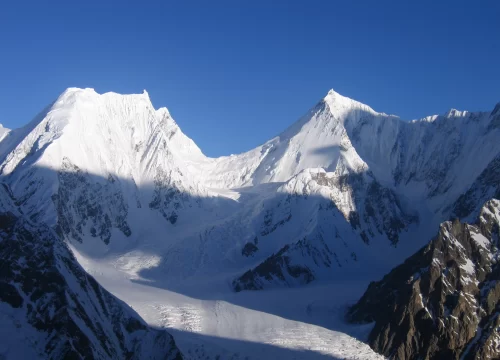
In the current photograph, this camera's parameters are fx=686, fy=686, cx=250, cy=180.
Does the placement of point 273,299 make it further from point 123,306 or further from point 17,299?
point 17,299

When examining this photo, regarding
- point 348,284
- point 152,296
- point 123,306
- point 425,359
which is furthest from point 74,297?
point 348,284

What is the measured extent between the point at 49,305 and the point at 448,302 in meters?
80.6

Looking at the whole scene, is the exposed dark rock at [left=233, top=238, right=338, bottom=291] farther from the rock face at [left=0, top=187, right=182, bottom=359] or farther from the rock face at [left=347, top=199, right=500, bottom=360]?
the rock face at [left=0, top=187, right=182, bottom=359]

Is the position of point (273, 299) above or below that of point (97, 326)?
above

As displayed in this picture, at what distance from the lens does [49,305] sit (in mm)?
62969

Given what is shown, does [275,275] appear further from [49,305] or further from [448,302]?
[49,305]

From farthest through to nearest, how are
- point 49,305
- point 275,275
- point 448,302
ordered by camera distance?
point 275,275
point 448,302
point 49,305

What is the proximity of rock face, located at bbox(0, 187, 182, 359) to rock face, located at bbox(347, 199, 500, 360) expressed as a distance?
57959 millimetres

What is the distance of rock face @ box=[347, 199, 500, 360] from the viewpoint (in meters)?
117

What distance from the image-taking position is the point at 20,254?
65750mm

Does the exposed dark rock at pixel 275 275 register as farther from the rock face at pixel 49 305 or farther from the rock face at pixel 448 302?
the rock face at pixel 49 305

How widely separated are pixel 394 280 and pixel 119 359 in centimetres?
8634

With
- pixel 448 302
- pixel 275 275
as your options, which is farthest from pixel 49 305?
pixel 275 275

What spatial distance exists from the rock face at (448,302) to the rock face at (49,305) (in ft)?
190
